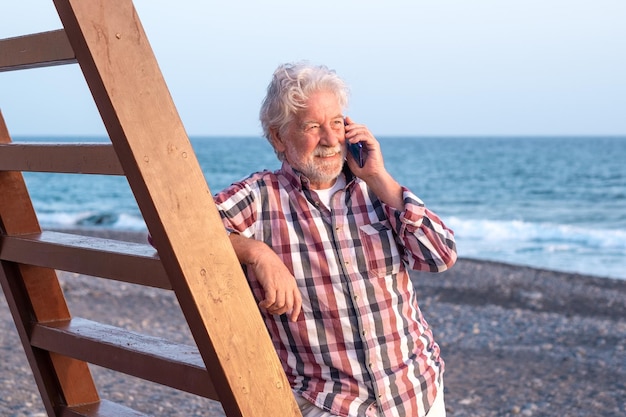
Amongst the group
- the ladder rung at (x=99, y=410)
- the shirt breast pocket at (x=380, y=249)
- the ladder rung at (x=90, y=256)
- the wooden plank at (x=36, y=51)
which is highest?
the wooden plank at (x=36, y=51)

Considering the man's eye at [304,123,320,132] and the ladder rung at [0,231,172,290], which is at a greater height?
the man's eye at [304,123,320,132]

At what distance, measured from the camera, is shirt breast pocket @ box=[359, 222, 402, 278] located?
2.68 metres

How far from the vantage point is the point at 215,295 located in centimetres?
185

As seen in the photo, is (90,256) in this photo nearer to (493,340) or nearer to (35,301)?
(35,301)

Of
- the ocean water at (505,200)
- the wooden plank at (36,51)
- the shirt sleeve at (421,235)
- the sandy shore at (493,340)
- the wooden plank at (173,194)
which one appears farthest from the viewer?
the ocean water at (505,200)

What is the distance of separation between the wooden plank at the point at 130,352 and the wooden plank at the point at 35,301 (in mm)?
58

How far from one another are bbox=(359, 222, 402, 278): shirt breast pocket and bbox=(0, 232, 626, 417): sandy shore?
3566 mm

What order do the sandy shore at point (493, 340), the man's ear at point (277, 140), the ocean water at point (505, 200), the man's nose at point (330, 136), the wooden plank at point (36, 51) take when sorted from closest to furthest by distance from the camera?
the wooden plank at point (36, 51), the man's nose at point (330, 136), the man's ear at point (277, 140), the sandy shore at point (493, 340), the ocean water at point (505, 200)

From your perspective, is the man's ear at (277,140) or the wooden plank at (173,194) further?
the man's ear at (277,140)

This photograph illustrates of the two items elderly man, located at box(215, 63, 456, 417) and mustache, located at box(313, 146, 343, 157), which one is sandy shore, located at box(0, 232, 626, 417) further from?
mustache, located at box(313, 146, 343, 157)

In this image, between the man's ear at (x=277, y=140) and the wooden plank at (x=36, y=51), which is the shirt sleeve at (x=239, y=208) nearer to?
the man's ear at (x=277, y=140)

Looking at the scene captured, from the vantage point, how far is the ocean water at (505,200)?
71.0 feet

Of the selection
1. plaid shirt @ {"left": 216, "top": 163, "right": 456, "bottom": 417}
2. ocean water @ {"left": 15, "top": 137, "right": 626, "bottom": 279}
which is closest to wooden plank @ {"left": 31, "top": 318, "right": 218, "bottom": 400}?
plaid shirt @ {"left": 216, "top": 163, "right": 456, "bottom": 417}

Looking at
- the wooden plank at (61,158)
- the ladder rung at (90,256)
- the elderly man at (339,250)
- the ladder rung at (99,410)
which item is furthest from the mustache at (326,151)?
the ladder rung at (99,410)
